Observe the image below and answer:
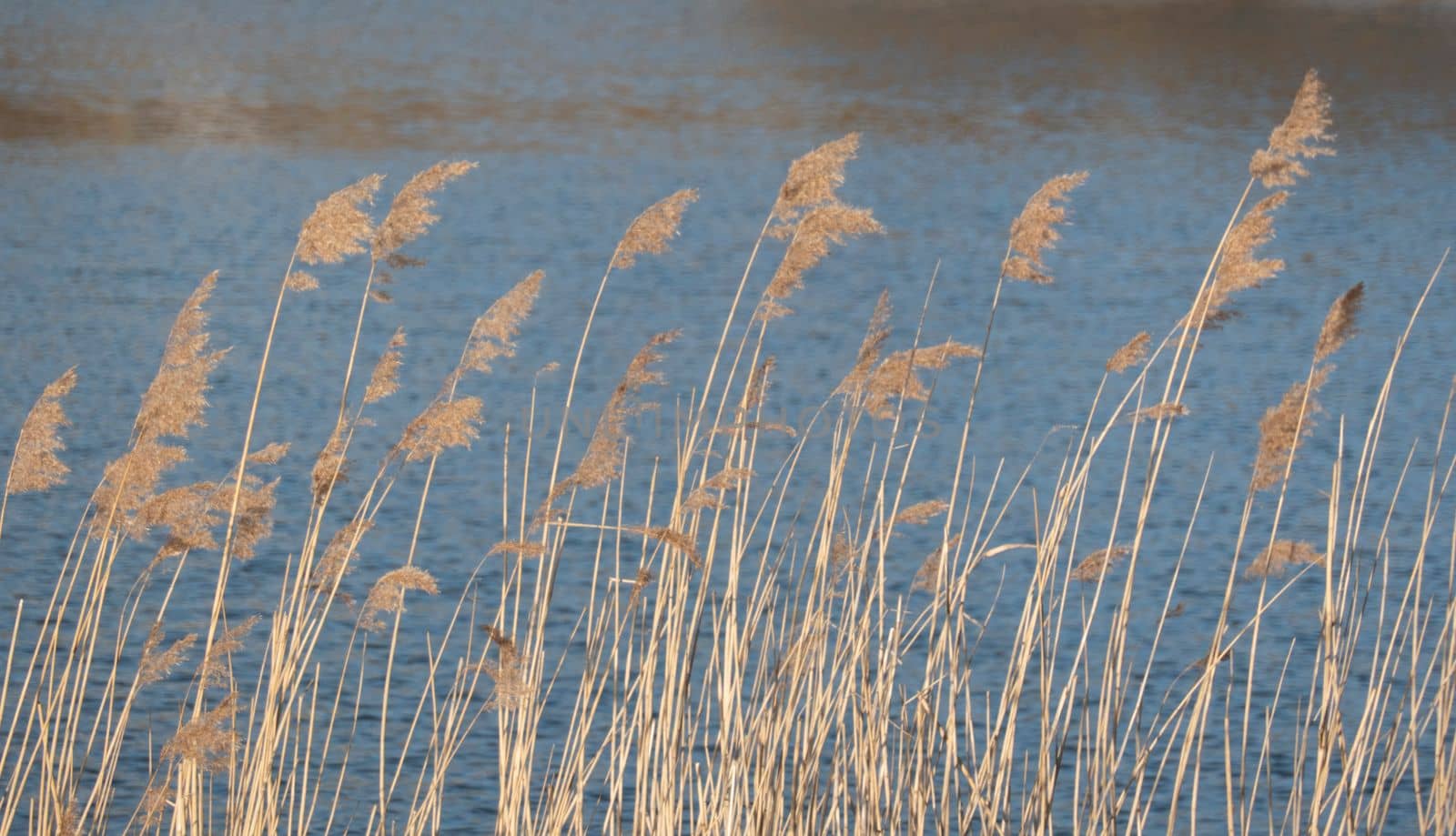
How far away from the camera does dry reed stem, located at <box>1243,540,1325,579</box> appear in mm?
2910

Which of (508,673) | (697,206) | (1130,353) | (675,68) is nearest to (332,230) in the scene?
(508,673)

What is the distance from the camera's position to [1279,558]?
292 cm

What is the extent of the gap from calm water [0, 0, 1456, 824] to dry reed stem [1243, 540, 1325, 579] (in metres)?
1.95

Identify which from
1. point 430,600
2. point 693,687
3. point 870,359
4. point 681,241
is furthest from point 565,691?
point 681,241

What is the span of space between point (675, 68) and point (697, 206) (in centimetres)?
670

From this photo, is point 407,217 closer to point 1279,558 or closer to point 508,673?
point 508,673

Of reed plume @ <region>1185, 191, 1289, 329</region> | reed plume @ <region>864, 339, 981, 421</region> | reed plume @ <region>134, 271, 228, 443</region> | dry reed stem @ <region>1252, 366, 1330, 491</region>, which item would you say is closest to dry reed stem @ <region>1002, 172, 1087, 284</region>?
reed plume @ <region>864, 339, 981, 421</region>

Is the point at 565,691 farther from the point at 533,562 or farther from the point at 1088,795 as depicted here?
the point at 1088,795

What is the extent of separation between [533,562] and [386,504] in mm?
891

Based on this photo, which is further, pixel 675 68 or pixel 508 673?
pixel 675 68

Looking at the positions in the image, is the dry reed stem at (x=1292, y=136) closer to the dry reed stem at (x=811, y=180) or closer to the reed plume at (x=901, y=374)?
the reed plume at (x=901, y=374)

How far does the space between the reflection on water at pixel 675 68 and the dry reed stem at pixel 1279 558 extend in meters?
11.0

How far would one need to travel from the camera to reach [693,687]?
5078mm

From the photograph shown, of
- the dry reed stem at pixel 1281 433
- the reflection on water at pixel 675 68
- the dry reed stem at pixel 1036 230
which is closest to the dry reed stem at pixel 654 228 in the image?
the dry reed stem at pixel 1036 230
